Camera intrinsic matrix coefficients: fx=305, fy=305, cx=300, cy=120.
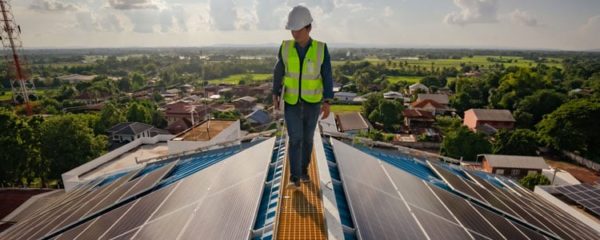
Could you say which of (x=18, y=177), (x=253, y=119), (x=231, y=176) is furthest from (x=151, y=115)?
(x=231, y=176)

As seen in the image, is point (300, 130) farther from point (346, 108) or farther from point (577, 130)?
point (346, 108)

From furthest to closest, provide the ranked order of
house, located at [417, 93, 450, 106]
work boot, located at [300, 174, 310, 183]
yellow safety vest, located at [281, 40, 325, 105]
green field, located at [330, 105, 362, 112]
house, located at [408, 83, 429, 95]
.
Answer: house, located at [408, 83, 429, 95] < green field, located at [330, 105, 362, 112] < house, located at [417, 93, 450, 106] < work boot, located at [300, 174, 310, 183] < yellow safety vest, located at [281, 40, 325, 105]

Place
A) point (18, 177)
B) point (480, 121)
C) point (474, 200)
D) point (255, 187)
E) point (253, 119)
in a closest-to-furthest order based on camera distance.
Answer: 1. point (255, 187)
2. point (474, 200)
3. point (18, 177)
4. point (480, 121)
5. point (253, 119)

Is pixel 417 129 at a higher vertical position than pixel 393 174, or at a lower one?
lower

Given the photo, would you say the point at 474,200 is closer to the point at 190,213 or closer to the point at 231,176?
the point at 231,176

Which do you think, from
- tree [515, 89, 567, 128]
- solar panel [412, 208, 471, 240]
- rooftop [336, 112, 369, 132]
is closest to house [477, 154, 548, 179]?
rooftop [336, 112, 369, 132]

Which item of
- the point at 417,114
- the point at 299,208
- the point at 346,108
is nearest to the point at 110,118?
the point at 299,208

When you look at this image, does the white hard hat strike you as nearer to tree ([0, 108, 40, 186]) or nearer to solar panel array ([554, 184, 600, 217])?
→ solar panel array ([554, 184, 600, 217])

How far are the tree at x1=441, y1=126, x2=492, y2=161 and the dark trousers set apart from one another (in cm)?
3045

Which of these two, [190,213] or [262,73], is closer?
[190,213]

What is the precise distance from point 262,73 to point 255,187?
452 ft

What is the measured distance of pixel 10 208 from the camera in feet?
59.6

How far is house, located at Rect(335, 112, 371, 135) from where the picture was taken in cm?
4334

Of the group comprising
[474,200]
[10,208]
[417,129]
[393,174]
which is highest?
[393,174]
